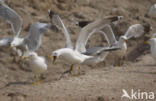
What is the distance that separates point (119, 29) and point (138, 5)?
296cm

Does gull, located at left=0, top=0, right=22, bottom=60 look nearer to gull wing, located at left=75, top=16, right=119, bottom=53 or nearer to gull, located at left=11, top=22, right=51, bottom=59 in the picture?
gull, located at left=11, top=22, right=51, bottom=59

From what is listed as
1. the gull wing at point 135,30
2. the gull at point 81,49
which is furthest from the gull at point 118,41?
the gull at point 81,49

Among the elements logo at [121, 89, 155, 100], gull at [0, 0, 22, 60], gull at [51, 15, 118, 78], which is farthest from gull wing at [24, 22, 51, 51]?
logo at [121, 89, 155, 100]

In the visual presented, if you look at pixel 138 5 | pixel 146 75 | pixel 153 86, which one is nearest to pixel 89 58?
pixel 146 75

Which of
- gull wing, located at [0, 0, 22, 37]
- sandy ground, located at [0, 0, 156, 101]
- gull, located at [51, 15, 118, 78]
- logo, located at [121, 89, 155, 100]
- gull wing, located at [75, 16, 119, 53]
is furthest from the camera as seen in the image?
gull wing, located at [0, 0, 22, 37]

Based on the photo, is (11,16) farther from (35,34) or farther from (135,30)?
(135,30)

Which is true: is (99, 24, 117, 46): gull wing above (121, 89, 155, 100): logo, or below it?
above

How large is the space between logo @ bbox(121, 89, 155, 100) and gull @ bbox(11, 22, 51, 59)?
3639mm

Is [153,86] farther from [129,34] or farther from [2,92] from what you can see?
[129,34]

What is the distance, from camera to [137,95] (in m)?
4.77

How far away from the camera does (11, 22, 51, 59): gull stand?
26.0 feet

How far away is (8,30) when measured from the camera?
10.4m

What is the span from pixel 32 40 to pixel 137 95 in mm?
4288

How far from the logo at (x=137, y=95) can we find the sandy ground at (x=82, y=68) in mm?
97
